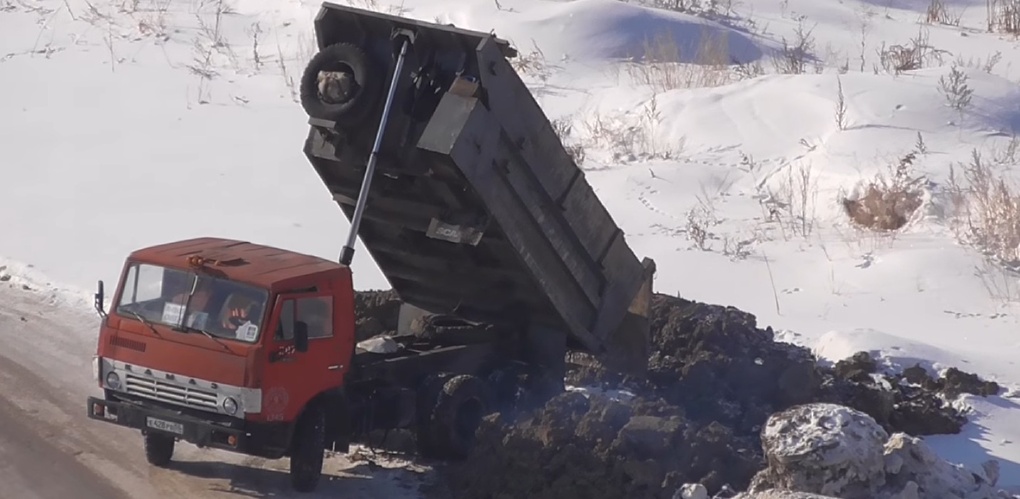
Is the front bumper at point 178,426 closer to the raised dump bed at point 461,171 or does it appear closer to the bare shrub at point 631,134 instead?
the raised dump bed at point 461,171

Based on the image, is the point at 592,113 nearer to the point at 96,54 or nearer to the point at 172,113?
the point at 172,113

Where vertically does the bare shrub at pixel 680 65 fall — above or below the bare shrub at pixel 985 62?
below

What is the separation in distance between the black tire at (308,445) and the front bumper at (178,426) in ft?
1.69

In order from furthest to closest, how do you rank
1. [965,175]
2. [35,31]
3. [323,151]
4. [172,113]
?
[35,31] < [172,113] < [965,175] < [323,151]

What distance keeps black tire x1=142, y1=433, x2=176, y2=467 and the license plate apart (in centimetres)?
68

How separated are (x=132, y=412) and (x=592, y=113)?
13.3m

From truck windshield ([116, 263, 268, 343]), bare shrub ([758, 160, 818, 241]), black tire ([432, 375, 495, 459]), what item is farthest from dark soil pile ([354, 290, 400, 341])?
bare shrub ([758, 160, 818, 241])

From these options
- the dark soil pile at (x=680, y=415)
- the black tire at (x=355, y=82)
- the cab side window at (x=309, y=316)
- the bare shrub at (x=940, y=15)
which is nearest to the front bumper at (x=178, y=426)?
the cab side window at (x=309, y=316)

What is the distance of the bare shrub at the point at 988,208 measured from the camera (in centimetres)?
1596

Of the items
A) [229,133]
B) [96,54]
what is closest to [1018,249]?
[229,133]

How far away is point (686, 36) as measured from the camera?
82.5ft

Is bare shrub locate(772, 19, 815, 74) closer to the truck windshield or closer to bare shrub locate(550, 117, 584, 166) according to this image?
bare shrub locate(550, 117, 584, 166)

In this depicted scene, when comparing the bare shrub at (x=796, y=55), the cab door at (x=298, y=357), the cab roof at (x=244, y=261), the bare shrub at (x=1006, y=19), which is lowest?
the cab door at (x=298, y=357)

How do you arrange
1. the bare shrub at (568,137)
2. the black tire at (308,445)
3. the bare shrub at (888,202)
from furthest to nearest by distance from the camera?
the bare shrub at (568,137)
the bare shrub at (888,202)
the black tire at (308,445)
